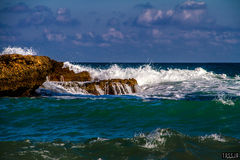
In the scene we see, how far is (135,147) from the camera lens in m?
4.82

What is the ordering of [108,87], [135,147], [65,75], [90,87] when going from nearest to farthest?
[135,147] → [90,87] → [108,87] → [65,75]

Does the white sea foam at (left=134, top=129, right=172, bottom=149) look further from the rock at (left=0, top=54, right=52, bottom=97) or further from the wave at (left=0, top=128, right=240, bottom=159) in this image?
the rock at (left=0, top=54, right=52, bottom=97)

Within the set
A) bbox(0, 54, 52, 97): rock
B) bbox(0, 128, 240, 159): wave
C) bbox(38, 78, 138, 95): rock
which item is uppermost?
bbox(0, 54, 52, 97): rock

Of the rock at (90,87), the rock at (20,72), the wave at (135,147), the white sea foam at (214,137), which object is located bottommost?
the wave at (135,147)

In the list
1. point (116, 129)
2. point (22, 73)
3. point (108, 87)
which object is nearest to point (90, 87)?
point (108, 87)

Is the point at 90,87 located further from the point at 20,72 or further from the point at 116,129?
the point at 116,129

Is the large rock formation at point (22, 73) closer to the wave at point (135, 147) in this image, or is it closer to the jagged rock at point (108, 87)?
the jagged rock at point (108, 87)

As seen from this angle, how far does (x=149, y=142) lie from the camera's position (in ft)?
16.5

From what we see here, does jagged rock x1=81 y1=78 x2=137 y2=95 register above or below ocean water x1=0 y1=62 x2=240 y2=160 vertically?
above

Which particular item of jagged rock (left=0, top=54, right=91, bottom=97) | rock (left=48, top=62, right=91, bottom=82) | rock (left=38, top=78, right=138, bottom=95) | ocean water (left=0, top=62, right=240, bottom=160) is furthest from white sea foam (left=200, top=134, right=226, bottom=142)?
rock (left=48, top=62, right=91, bottom=82)

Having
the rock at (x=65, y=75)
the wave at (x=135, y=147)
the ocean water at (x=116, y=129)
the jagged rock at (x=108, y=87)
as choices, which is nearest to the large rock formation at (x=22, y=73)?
the ocean water at (x=116, y=129)

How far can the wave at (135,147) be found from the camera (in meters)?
4.52

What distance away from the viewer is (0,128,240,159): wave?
4520 mm

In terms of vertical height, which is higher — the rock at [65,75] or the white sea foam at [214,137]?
the rock at [65,75]
